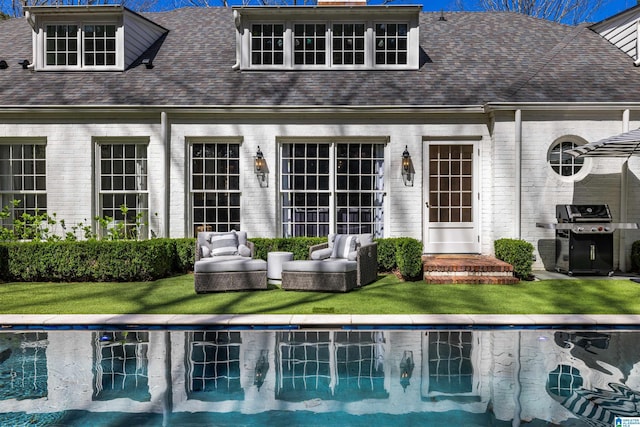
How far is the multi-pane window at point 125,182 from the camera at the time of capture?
12.1 meters

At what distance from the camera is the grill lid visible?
33.9 feet

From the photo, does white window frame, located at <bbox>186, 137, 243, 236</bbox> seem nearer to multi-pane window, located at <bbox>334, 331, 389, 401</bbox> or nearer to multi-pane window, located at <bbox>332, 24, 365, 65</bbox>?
multi-pane window, located at <bbox>332, 24, 365, 65</bbox>

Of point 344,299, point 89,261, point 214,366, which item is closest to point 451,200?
point 344,299

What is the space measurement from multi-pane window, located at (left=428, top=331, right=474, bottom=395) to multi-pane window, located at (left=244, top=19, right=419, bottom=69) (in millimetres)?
8708

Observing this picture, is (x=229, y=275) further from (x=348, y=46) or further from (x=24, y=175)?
(x=348, y=46)

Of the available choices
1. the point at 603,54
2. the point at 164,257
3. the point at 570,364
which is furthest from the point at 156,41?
the point at 570,364

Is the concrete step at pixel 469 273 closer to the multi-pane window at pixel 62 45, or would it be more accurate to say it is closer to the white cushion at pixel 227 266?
the white cushion at pixel 227 266

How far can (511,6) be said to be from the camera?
25.2m

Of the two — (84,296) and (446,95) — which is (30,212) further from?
(446,95)

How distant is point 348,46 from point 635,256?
831 cm

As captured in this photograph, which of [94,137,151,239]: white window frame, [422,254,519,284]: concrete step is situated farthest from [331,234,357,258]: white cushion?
[94,137,151,239]: white window frame

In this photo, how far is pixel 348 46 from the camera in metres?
13.4

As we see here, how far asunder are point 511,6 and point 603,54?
13.2m

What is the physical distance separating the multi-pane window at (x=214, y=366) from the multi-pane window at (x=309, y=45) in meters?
8.84
